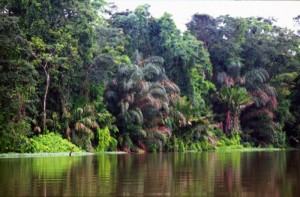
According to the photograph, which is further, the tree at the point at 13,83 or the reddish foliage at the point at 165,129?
the reddish foliage at the point at 165,129

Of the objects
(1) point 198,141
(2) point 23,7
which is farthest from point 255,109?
(2) point 23,7

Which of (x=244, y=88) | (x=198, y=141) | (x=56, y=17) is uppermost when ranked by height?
(x=56, y=17)

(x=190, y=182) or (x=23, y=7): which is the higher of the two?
(x=23, y=7)

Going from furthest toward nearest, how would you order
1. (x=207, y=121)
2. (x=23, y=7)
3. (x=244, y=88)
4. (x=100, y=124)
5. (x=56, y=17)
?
(x=244, y=88) → (x=207, y=121) → (x=100, y=124) → (x=56, y=17) → (x=23, y=7)

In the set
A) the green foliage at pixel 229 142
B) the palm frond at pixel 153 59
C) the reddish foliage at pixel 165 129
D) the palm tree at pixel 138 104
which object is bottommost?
the green foliage at pixel 229 142

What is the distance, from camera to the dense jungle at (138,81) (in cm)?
2636

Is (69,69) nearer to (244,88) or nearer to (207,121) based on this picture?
(207,121)

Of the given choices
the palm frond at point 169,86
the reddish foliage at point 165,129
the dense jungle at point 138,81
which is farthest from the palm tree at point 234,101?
the reddish foliage at point 165,129

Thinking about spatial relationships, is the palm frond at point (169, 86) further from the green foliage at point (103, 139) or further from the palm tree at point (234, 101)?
the palm tree at point (234, 101)

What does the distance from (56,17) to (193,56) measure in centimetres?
1179

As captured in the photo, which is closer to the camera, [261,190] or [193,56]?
[261,190]

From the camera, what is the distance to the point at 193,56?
120 ft

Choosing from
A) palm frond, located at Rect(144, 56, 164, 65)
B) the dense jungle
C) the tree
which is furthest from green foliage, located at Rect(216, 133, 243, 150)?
the tree

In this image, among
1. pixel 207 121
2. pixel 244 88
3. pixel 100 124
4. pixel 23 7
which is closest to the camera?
pixel 23 7
